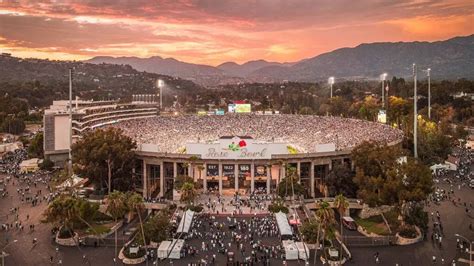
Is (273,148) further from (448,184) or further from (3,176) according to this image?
(3,176)

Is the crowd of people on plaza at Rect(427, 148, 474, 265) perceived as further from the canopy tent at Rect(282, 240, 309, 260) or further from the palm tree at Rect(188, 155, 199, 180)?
the palm tree at Rect(188, 155, 199, 180)

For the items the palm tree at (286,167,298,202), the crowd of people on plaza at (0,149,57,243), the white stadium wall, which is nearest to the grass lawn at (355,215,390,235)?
the palm tree at (286,167,298,202)

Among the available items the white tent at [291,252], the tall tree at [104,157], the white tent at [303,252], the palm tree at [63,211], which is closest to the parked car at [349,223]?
the white tent at [303,252]

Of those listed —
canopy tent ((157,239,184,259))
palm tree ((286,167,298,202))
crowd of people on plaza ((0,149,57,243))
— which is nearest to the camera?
canopy tent ((157,239,184,259))

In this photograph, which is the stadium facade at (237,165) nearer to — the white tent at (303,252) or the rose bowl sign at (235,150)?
the rose bowl sign at (235,150)

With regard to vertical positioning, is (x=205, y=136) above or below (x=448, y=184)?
above

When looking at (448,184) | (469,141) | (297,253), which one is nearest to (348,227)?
(297,253)
